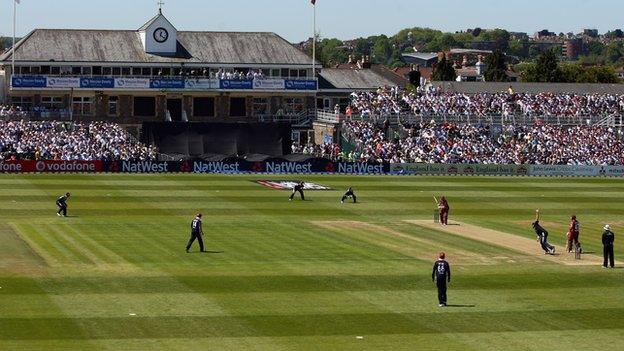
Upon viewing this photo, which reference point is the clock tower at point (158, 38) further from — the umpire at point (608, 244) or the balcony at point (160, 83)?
the umpire at point (608, 244)

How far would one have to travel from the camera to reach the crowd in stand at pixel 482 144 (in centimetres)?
8638

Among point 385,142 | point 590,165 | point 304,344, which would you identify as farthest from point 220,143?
point 304,344

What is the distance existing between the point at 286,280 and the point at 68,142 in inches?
1852

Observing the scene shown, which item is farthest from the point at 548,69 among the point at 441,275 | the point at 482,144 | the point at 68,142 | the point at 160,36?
the point at 441,275

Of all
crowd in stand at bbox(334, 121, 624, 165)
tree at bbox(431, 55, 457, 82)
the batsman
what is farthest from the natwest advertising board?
tree at bbox(431, 55, 457, 82)

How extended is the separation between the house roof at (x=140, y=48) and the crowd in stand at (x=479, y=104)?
25.5 ft

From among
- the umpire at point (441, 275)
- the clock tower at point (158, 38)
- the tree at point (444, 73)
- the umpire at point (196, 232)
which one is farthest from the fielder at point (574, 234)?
the tree at point (444, 73)

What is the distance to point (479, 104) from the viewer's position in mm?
97250

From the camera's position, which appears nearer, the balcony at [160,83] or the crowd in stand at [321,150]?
the crowd in stand at [321,150]

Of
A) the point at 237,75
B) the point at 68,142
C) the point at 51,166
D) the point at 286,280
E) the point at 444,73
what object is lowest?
the point at 286,280

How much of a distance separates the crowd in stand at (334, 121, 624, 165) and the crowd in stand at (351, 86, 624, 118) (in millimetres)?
2716

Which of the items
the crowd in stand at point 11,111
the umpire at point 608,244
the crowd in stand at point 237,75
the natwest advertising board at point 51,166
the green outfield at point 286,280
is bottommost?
the green outfield at point 286,280

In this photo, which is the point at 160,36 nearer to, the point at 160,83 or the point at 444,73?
the point at 160,83

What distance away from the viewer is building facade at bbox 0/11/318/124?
93750 millimetres
